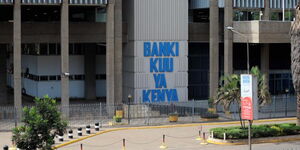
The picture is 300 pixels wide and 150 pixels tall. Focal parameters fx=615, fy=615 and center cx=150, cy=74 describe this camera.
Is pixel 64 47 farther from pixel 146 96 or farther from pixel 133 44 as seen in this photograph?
pixel 146 96

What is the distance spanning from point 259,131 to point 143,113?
56.7 feet

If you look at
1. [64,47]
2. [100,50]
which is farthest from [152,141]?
[100,50]

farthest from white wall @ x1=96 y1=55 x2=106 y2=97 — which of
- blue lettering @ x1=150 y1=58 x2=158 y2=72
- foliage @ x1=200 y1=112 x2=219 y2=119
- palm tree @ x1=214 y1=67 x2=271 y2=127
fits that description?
palm tree @ x1=214 y1=67 x2=271 y2=127

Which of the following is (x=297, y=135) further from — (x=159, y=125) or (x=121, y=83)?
(x=121, y=83)

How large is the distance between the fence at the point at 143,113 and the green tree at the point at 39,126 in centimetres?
2341

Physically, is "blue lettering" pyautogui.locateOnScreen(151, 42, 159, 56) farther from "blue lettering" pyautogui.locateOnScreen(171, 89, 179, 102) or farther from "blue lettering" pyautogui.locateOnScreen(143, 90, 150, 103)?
"blue lettering" pyautogui.locateOnScreen(171, 89, 179, 102)

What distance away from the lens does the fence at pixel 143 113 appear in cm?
5669

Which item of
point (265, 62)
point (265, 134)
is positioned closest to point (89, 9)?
point (265, 62)

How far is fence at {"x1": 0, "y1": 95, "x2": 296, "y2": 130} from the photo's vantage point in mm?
56688

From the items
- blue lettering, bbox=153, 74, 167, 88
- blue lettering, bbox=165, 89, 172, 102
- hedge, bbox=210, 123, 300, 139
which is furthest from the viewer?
blue lettering, bbox=165, 89, 172, 102

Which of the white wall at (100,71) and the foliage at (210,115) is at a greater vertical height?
the white wall at (100,71)

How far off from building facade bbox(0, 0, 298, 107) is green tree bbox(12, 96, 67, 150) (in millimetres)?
26303

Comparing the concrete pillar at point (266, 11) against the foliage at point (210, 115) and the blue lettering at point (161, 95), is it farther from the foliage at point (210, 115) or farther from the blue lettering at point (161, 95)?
the foliage at point (210, 115)

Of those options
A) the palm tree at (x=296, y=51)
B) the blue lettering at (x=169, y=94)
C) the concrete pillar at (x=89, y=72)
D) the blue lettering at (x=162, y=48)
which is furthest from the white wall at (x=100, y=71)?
the palm tree at (x=296, y=51)
